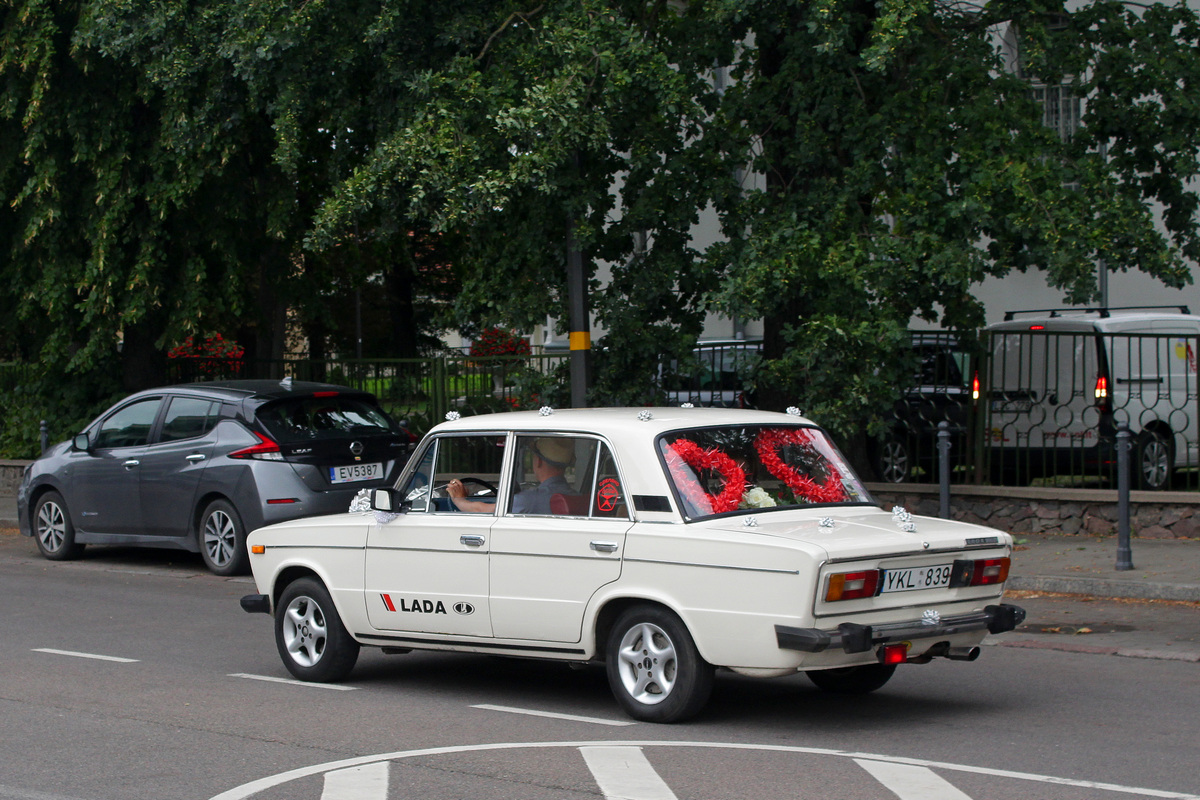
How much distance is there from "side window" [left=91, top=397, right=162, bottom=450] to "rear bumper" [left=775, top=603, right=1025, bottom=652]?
9560 mm

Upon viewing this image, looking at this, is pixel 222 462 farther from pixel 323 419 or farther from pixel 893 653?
pixel 893 653

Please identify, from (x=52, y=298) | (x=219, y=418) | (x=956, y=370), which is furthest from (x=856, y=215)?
(x=52, y=298)

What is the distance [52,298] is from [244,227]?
2.71 metres

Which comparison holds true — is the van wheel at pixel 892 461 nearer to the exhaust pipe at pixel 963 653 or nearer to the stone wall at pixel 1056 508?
the stone wall at pixel 1056 508

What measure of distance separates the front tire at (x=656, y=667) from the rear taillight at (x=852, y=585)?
748 mm

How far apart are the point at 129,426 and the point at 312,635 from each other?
22.2 feet

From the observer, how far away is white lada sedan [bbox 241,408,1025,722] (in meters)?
6.59

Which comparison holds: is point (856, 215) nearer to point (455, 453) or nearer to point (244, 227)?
point (455, 453)

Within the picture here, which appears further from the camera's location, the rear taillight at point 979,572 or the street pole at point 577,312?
the street pole at point 577,312

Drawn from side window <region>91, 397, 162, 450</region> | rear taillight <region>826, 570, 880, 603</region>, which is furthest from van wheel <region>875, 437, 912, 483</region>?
rear taillight <region>826, 570, 880, 603</region>

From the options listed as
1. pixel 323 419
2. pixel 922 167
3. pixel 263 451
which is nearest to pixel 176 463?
pixel 263 451

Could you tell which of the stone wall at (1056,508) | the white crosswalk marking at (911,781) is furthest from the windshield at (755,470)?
the stone wall at (1056,508)

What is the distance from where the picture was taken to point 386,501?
26.1ft

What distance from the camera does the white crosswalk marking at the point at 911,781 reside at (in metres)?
5.66
